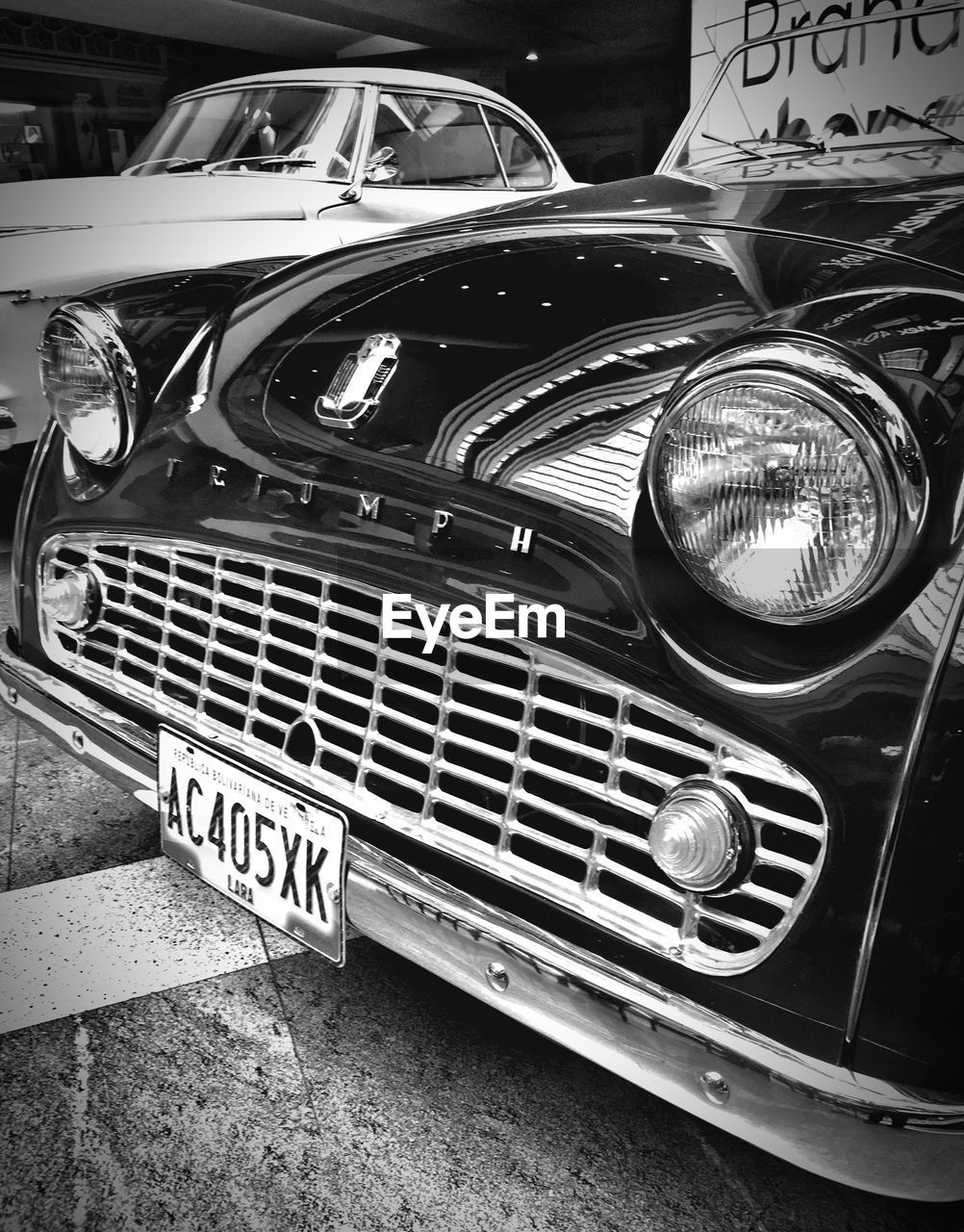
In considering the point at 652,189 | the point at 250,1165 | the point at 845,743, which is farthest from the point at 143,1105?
the point at 652,189

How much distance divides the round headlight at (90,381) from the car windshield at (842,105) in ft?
3.21

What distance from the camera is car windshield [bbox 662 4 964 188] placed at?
149cm

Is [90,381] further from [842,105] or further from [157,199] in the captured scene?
[842,105]

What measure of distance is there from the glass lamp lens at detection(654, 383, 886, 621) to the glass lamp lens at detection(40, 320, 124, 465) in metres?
0.95

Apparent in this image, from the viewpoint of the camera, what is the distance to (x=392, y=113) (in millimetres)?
2006

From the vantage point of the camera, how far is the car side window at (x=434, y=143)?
6.46 feet

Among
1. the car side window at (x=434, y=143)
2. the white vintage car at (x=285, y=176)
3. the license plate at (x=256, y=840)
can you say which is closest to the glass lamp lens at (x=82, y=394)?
the white vintage car at (x=285, y=176)

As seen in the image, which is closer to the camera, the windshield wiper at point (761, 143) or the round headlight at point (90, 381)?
the round headlight at point (90, 381)

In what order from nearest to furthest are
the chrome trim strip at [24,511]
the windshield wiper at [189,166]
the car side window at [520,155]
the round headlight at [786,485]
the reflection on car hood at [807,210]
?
the round headlight at [786,485], the reflection on car hood at [807,210], the chrome trim strip at [24,511], the car side window at [520,155], the windshield wiper at [189,166]

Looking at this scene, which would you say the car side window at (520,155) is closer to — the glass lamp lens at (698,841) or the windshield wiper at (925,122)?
the windshield wiper at (925,122)

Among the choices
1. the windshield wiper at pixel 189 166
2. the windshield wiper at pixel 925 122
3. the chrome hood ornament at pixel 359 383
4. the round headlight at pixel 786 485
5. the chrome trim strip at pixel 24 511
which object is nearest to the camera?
the round headlight at pixel 786 485

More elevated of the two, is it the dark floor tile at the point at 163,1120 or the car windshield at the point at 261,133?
the car windshield at the point at 261,133

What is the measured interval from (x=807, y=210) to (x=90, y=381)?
3.44ft

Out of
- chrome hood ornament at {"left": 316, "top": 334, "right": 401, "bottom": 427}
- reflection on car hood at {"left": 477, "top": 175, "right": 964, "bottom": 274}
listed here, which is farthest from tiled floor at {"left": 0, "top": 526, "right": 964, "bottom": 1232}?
reflection on car hood at {"left": 477, "top": 175, "right": 964, "bottom": 274}
